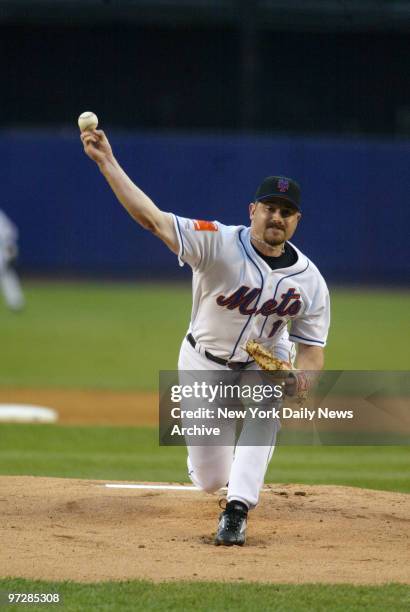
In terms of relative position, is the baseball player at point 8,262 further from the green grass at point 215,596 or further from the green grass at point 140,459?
the green grass at point 215,596

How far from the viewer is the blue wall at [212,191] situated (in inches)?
880

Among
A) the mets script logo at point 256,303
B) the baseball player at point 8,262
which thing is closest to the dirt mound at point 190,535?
the mets script logo at point 256,303

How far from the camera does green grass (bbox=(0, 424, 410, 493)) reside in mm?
8141

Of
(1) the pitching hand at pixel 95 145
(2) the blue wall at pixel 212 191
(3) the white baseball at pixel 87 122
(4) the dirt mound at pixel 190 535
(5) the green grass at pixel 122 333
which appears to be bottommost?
(4) the dirt mound at pixel 190 535

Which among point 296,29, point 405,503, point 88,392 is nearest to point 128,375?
point 88,392

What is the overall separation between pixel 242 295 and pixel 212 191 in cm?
1729

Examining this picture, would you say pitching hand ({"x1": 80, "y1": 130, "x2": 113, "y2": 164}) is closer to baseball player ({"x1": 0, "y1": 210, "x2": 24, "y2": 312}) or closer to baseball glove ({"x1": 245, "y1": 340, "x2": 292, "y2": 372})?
baseball glove ({"x1": 245, "y1": 340, "x2": 292, "y2": 372})

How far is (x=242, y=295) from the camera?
565cm

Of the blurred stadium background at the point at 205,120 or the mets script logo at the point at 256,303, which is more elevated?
the blurred stadium background at the point at 205,120

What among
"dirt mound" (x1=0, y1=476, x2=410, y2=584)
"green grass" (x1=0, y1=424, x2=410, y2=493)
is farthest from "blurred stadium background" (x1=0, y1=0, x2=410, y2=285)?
"dirt mound" (x1=0, y1=476, x2=410, y2=584)

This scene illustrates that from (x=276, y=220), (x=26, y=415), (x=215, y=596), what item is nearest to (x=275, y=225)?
(x=276, y=220)

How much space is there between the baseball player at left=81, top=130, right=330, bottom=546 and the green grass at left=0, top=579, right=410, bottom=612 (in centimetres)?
81

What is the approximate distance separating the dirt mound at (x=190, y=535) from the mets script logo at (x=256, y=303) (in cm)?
115

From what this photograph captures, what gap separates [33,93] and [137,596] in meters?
22.4
